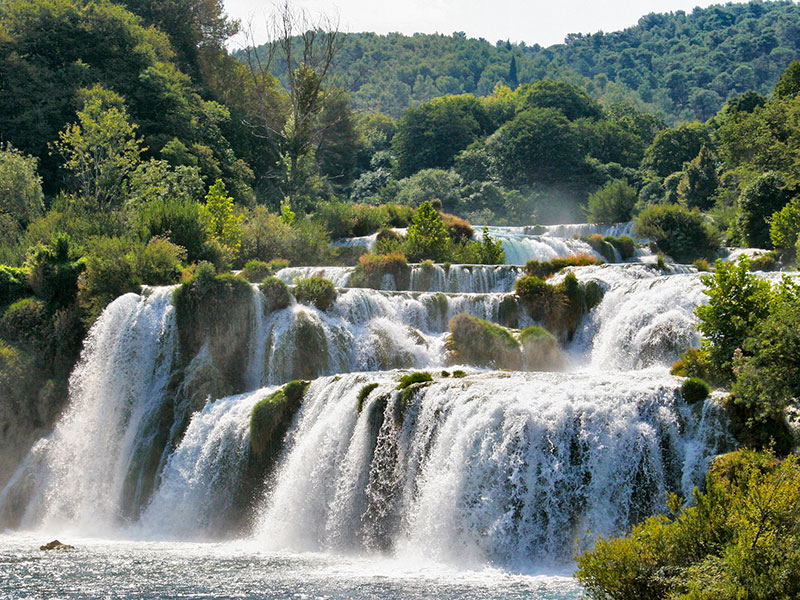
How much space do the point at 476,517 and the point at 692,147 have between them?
208ft

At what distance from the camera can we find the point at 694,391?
17547mm

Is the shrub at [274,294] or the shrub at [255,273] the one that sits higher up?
the shrub at [255,273]

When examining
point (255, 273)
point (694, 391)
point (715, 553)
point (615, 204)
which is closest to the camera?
point (715, 553)

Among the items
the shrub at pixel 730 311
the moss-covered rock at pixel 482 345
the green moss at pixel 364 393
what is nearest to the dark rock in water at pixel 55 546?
the green moss at pixel 364 393

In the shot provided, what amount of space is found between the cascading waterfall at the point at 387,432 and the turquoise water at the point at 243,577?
3.20ft

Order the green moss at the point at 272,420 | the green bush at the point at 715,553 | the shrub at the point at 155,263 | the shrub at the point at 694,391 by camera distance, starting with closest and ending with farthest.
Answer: the green bush at the point at 715,553
the shrub at the point at 694,391
the green moss at the point at 272,420
the shrub at the point at 155,263

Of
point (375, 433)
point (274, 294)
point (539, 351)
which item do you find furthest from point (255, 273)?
point (375, 433)

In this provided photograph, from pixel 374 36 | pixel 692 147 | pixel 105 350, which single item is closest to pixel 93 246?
pixel 105 350

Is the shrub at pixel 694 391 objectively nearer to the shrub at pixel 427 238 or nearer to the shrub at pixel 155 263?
the shrub at pixel 155 263

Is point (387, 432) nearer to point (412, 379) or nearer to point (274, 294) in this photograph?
point (412, 379)

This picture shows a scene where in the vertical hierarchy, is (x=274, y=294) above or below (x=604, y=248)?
below

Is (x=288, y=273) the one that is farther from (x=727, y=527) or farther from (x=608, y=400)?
(x=727, y=527)

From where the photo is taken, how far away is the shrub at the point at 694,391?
1750 centimetres

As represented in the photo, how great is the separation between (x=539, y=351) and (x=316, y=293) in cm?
719
